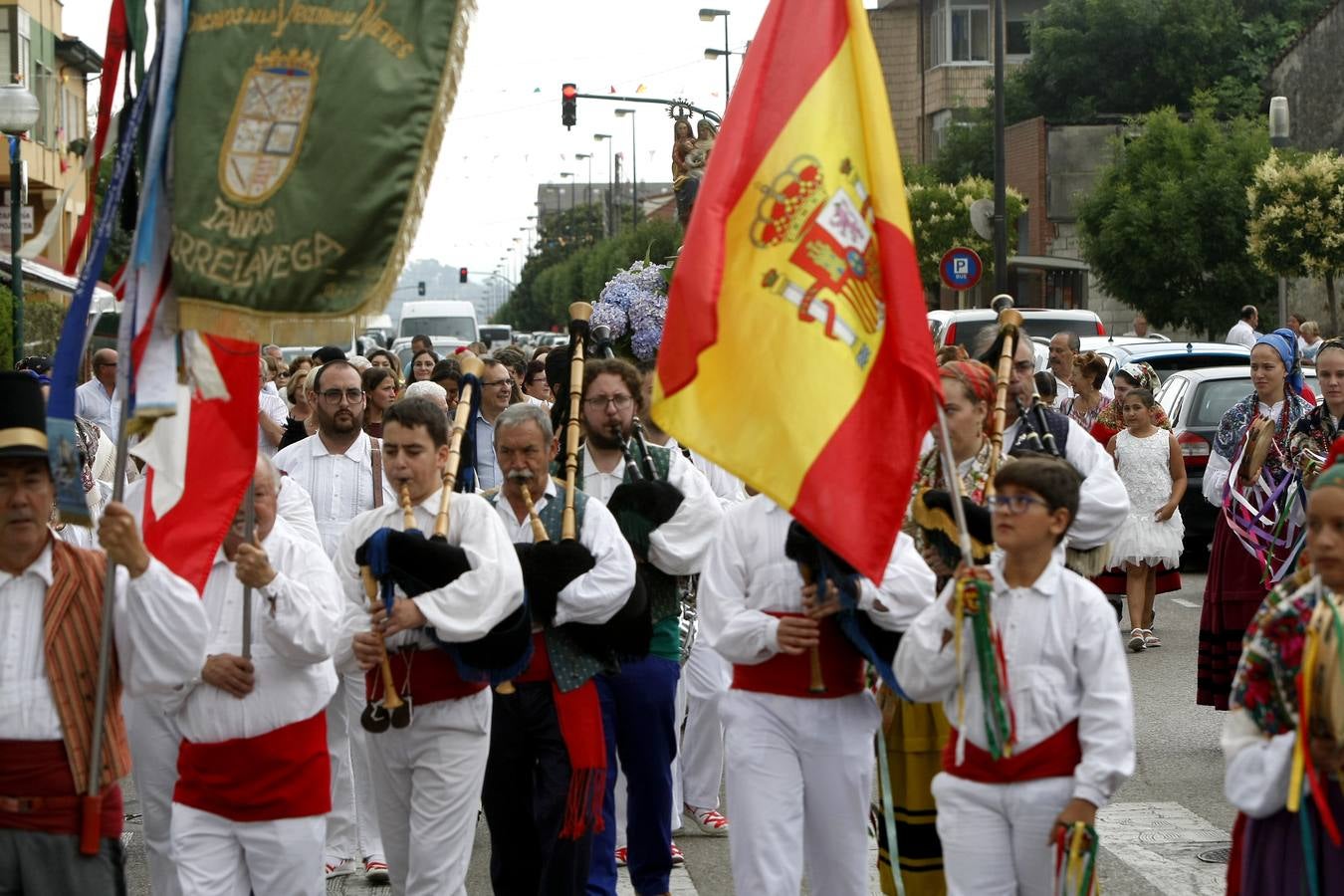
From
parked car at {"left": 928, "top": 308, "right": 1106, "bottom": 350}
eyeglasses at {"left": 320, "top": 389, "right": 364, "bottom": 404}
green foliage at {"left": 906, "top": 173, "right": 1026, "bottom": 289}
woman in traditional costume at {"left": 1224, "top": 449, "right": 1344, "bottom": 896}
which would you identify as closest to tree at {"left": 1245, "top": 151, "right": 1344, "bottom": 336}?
parked car at {"left": 928, "top": 308, "right": 1106, "bottom": 350}

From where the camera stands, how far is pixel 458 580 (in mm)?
6336

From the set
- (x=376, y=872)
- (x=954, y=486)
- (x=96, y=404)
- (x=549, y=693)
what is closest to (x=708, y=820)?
(x=376, y=872)

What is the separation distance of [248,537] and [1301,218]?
27777 mm

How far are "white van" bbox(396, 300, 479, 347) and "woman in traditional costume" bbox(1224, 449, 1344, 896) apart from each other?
43.5 m

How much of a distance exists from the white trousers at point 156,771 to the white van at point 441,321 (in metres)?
41.1

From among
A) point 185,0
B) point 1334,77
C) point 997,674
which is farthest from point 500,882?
point 1334,77

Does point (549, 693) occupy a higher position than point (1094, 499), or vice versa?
point (1094, 499)

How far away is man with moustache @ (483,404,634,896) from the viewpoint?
685cm

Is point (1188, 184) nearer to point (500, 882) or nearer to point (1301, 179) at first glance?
point (1301, 179)

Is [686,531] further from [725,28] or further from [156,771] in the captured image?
[725,28]

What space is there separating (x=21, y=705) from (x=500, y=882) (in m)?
2.46

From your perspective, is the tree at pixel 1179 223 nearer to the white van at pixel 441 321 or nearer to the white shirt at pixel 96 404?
the white van at pixel 441 321

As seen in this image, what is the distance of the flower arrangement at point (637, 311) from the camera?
11492 mm

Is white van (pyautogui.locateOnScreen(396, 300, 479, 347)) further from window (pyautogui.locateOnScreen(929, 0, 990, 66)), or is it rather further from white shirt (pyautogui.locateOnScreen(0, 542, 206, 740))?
white shirt (pyautogui.locateOnScreen(0, 542, 206, 740))
